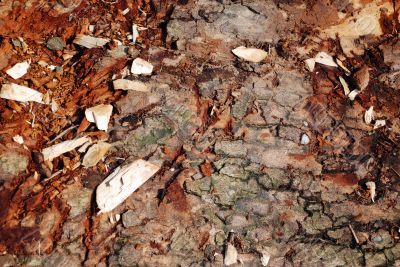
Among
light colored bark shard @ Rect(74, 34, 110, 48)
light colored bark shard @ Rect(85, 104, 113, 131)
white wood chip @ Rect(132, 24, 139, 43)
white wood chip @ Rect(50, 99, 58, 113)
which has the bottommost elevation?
white wood chip @ Rect(50, 99, 58, 113)

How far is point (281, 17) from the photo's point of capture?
9.20 ft

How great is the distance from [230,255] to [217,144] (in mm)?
646

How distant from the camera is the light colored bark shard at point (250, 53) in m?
2.66

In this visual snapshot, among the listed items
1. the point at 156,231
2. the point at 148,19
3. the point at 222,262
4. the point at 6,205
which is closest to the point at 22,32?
the point at 148,19

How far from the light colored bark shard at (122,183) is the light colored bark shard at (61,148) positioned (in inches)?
10.8

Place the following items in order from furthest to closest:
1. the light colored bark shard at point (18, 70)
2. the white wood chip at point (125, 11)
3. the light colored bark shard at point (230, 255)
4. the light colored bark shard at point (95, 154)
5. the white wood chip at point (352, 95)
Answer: the white wood chip at point (125, 11) < the white wood chip at point (352, 95) < the light colored bark shard at point (18, 70) < the light colored bark shard at point (95, 154) < the light colored bark shard at point (230, 255)

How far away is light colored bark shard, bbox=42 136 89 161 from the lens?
2.29 meters

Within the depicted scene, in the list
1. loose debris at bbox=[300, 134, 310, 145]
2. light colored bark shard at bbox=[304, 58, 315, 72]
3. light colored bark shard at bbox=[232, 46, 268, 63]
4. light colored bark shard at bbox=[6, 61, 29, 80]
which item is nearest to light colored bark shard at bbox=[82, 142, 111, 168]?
light colored bark shard at bbox=[6, 61, 29, 80]

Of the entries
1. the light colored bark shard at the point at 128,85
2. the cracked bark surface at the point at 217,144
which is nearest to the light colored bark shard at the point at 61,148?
the cracked bark surface at the point at 217,144

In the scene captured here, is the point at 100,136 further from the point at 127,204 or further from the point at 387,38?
the point at 387,38

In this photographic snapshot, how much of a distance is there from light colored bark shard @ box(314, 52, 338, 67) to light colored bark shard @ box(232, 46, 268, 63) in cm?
37

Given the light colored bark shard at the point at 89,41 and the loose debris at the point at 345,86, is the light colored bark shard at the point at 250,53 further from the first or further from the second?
the light colored bark shard at the point at 89,41

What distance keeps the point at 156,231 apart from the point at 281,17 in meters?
1.72

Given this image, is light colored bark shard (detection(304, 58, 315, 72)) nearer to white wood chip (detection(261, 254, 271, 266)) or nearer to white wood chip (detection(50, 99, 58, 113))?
white wood chip (detection(261, 254, 271, 266))
